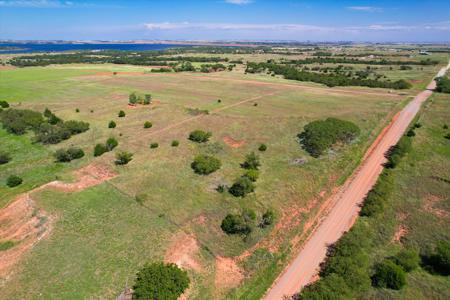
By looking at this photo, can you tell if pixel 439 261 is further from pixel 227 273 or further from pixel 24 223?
pixel 24 223

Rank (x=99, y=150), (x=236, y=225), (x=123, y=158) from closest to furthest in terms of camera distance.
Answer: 1. (x=236, y=225)
2. (x=123, y=158)
3. (x=99, y=150)

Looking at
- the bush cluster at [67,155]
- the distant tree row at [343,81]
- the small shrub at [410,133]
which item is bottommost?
the small shrub at [410,133]

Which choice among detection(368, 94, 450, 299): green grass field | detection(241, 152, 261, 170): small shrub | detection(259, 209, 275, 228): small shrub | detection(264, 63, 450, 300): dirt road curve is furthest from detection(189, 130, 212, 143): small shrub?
detection(368, 94, 450, 299): green grass field

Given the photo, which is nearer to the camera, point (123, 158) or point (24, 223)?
point (24, 223)

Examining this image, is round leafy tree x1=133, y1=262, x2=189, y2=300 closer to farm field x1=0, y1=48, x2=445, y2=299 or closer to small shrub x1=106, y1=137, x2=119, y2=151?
farm field x1=0, y1=48, x2=445, y2=299

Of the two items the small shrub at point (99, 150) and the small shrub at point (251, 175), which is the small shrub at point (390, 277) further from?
the small shrub at point (99, 150)


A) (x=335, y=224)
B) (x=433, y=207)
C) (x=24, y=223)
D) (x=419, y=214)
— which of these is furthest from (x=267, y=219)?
(x=24, y=223)

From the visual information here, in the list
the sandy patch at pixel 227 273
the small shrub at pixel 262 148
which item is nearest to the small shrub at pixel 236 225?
the sandy patch at pixel 227 273
